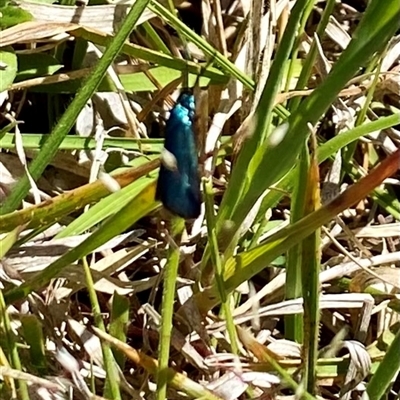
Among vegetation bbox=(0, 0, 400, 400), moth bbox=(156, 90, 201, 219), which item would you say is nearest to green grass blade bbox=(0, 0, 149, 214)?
vegetation bbox=(0, 0, 400, 400)

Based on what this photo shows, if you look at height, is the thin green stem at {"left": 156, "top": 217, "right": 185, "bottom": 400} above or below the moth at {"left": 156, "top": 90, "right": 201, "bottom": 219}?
below

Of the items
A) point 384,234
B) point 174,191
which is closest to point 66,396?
point 174,191

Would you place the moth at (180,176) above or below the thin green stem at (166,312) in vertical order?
above

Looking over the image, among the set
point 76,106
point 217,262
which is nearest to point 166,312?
point 217,262

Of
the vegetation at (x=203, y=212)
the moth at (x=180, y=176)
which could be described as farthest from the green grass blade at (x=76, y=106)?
the moth at (x=180, y=176)

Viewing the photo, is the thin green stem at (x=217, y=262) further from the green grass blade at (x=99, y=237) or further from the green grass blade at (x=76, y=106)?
the green grass blade at (x=76, y=106)

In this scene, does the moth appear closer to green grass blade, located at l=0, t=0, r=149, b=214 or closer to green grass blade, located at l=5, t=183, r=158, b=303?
green grass blade, located at l=5, t=183, r=158, b=303
